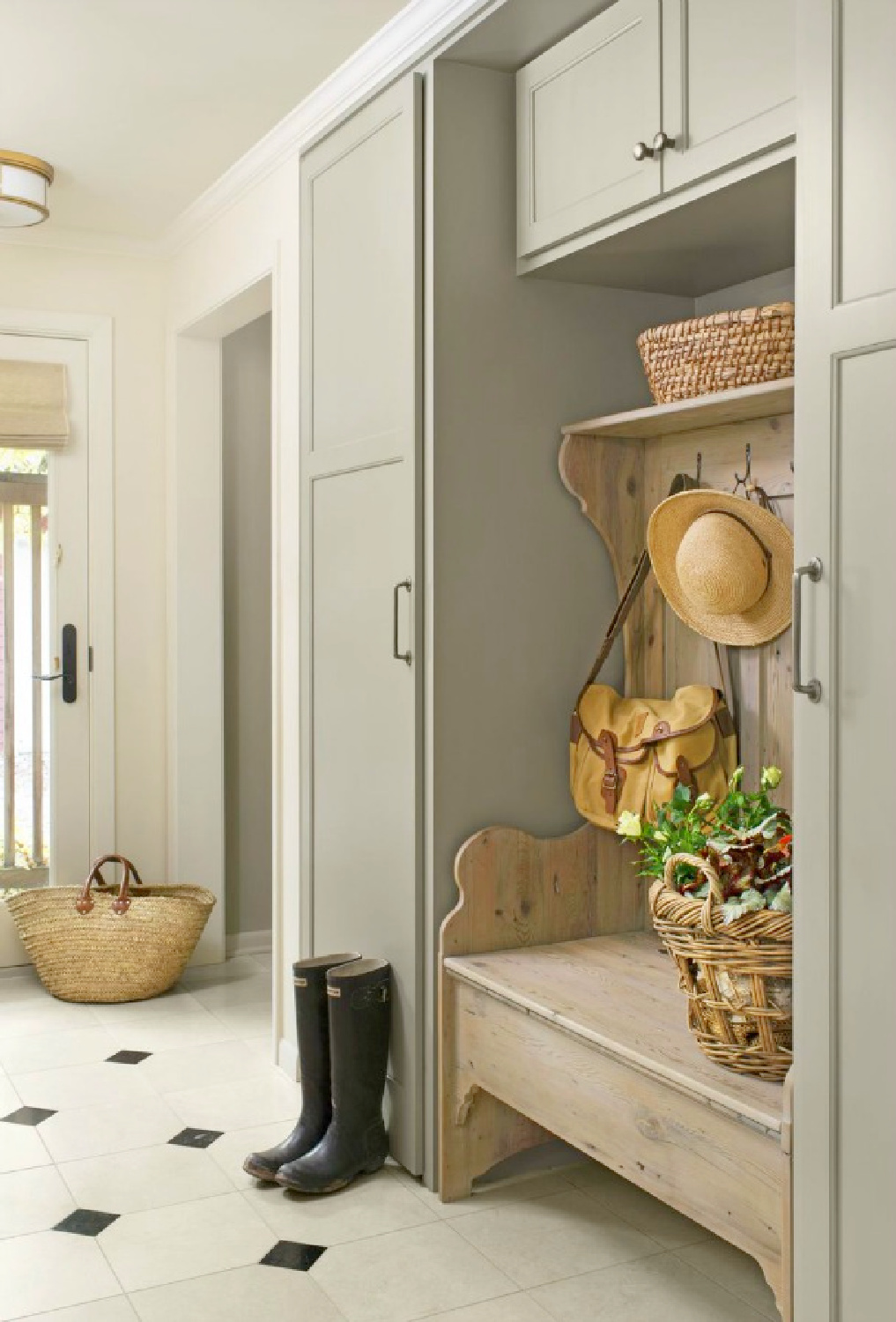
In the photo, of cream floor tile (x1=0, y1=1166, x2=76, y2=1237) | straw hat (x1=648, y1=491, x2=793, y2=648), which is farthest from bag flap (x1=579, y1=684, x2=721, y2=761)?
cream floor tile (x1=0, y1=1166, x2=76, y2=1237)

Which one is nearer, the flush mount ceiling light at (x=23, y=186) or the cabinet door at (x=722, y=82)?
the cabinet door at (x=722, y=82)

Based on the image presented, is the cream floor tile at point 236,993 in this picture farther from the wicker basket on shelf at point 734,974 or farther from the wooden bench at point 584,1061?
the wicker basket on shelf at point 734,974

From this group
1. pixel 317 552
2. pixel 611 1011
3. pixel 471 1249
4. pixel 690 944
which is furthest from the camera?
pixel 317 552

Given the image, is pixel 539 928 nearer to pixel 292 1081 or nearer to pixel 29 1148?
pixel 292 1081

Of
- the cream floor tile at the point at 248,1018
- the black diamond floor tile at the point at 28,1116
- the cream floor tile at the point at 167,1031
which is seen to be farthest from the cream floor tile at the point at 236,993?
the black diamond floor tile at the point at 28,1116

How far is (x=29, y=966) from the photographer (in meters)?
4.62

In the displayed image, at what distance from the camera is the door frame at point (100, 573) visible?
4680 millimetres

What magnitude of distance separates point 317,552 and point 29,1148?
5.15 ft

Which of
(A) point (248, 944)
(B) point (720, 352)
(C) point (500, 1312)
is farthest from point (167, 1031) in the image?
(B) point (720, 352)

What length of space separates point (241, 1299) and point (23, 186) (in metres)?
3.08

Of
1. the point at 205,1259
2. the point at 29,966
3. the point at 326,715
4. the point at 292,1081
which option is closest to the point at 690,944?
the point at 205,1259

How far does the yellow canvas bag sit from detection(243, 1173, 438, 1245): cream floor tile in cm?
90

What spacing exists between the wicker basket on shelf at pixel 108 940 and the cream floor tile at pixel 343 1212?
148cm

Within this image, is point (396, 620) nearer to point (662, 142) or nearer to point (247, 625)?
point (662, 142)
